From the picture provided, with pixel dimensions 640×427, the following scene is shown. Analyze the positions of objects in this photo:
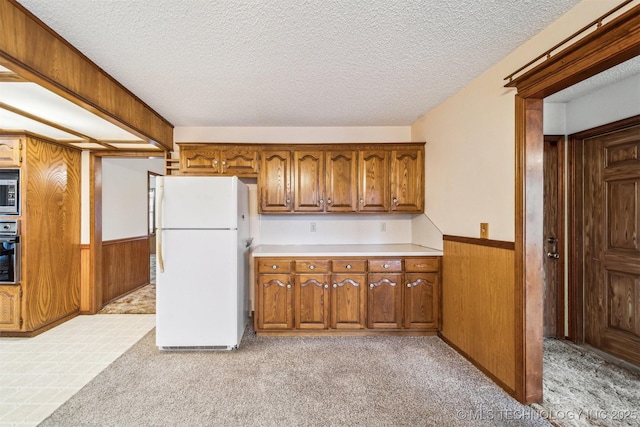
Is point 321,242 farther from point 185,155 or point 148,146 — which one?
point 148,146

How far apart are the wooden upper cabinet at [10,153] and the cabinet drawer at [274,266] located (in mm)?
2644

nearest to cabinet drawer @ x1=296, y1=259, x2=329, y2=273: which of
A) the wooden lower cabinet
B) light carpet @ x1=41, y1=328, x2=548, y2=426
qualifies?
the wooden lower cabinet

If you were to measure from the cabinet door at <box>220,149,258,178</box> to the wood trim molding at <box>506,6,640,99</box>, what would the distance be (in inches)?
96.2

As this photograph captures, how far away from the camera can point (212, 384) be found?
2.16 meters

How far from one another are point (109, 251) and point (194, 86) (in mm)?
2925

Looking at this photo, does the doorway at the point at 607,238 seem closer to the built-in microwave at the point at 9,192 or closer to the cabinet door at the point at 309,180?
the cabinet door at the point at 309,180

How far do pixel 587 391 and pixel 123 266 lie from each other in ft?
17.6

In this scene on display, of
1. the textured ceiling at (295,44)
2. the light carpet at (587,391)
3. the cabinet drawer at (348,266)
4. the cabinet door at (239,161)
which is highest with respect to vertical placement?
the textured ceiling at (295,44)

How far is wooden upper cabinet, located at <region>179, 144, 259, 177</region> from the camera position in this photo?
3.24m

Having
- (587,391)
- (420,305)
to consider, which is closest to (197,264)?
(420,305)

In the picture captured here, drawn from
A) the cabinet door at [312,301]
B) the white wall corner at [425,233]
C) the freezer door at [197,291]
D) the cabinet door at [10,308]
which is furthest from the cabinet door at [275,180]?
the cabinet door at [10,308]

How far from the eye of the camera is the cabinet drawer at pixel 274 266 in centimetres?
295

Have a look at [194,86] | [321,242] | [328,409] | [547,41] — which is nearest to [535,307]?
[328,409]

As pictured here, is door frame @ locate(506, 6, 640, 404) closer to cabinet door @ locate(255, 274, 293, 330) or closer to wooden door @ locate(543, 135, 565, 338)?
wooden door @ locate(543, 135, 565, 338)
